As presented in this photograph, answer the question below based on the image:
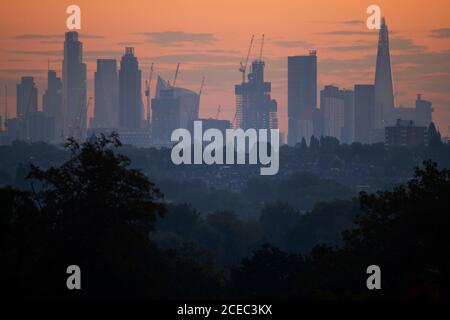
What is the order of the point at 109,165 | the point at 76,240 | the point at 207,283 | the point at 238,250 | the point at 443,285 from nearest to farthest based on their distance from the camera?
the point at 443,285, the point at 76,240, the point at 109,165, the point at 207,283, the point at 238,250

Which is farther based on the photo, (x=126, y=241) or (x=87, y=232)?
(x=87, y=232)

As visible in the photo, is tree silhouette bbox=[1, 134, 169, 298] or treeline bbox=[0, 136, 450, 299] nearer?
treeline bbox=[0, 136, 450, 299]

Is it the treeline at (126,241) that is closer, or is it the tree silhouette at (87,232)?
the treeline at (126,241)

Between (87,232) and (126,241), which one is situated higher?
(87,232)
